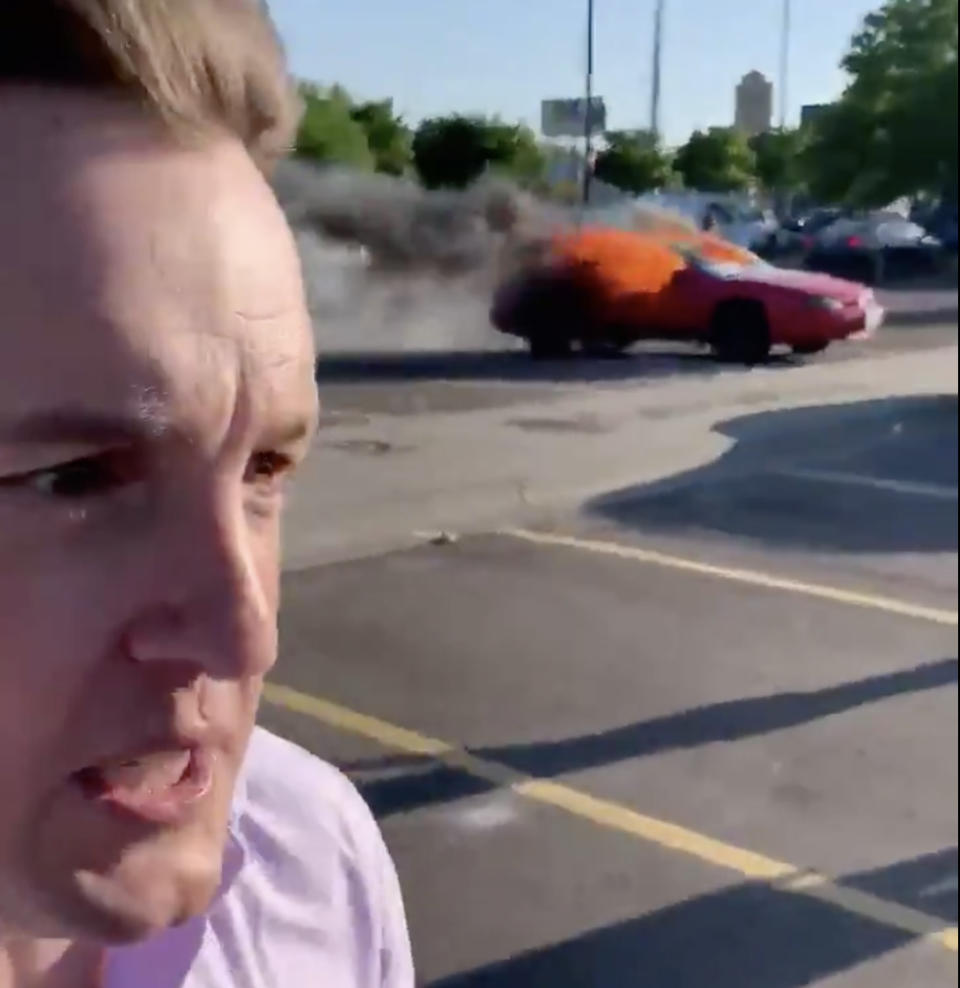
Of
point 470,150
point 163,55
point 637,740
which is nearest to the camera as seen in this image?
point 163,55

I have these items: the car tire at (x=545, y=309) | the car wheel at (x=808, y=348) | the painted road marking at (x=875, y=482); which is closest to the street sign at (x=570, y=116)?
the car tire at (x=545, y=309)

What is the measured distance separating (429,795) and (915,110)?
823mm

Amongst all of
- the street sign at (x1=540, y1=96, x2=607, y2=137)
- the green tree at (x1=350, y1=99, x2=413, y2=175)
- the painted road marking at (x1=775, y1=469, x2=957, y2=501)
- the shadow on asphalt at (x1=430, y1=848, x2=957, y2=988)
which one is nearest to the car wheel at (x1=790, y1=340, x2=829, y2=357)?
the street sign at (x1=540, y1=96, x2=607, y2=137)

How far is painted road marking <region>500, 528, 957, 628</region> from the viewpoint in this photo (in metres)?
1.97

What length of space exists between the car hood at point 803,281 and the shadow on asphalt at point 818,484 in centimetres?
25

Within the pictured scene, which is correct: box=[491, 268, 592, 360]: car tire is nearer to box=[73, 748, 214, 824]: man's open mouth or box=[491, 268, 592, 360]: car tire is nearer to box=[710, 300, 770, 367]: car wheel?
box=[710, 300, 770, 367]: car wheel

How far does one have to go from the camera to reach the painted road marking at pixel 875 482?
8.25ft

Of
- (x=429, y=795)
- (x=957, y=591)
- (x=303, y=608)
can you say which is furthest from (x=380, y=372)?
(x=957, y=591)

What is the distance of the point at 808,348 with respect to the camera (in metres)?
1.52

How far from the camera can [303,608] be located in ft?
4.69

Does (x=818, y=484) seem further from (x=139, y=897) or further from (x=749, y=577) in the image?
(x=139, y=897)

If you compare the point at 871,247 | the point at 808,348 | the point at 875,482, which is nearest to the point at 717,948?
the point at 808,348

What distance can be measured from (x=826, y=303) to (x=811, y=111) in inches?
7.9

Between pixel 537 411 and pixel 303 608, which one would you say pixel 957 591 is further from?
pixel 303 608
